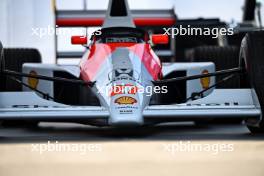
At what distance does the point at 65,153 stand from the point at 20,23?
5.10 m

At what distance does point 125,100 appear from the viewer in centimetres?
416

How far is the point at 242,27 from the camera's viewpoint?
953 centimetres

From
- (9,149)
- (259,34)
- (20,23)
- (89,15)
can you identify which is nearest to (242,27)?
(89,15)

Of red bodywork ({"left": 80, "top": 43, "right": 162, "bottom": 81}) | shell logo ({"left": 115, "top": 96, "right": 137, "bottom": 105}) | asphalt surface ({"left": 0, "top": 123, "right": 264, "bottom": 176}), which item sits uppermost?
red bodywork ({"left": 80, "top": 43, "right": 162, "bottom": 81})

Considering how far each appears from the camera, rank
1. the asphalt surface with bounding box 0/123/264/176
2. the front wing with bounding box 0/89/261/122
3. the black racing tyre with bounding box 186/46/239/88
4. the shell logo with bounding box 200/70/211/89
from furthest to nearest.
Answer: the black racing tyre with bounding box 186/46/239/88, the shell logo with bounding box 200/70/211/89, the front wing with bounding box 0/89/261/122, the asphalt surface with bounding box 0/123/264/176

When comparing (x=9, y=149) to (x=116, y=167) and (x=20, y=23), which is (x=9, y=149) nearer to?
(x=116, y=167)

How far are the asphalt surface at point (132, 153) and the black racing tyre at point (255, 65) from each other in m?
0.11

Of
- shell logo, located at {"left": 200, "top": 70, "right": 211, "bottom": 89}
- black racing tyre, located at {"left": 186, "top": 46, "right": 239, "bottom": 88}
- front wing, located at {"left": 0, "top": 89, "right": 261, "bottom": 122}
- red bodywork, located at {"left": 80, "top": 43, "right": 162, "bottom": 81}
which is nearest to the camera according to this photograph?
front wing, located at {"left": 0, "top": 89, "right": 261, "bottom": 122}

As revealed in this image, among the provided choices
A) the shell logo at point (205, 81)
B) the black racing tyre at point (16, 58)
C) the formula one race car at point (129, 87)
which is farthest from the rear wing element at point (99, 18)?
the shell logo at point (205, 81)

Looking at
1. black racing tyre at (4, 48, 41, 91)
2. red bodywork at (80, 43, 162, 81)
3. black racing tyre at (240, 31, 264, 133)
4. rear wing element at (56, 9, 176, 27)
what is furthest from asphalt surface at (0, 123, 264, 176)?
rear wing element at (56, 9, 176, 27)

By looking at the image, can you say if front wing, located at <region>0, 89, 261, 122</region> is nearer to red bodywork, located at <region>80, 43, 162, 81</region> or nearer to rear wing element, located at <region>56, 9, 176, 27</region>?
red bodywork, located at <region>80, 43, 162, 81</region>

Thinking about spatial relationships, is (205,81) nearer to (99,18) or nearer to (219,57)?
(219,57)

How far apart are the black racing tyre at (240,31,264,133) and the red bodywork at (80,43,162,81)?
685mm

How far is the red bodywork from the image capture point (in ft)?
15.7
